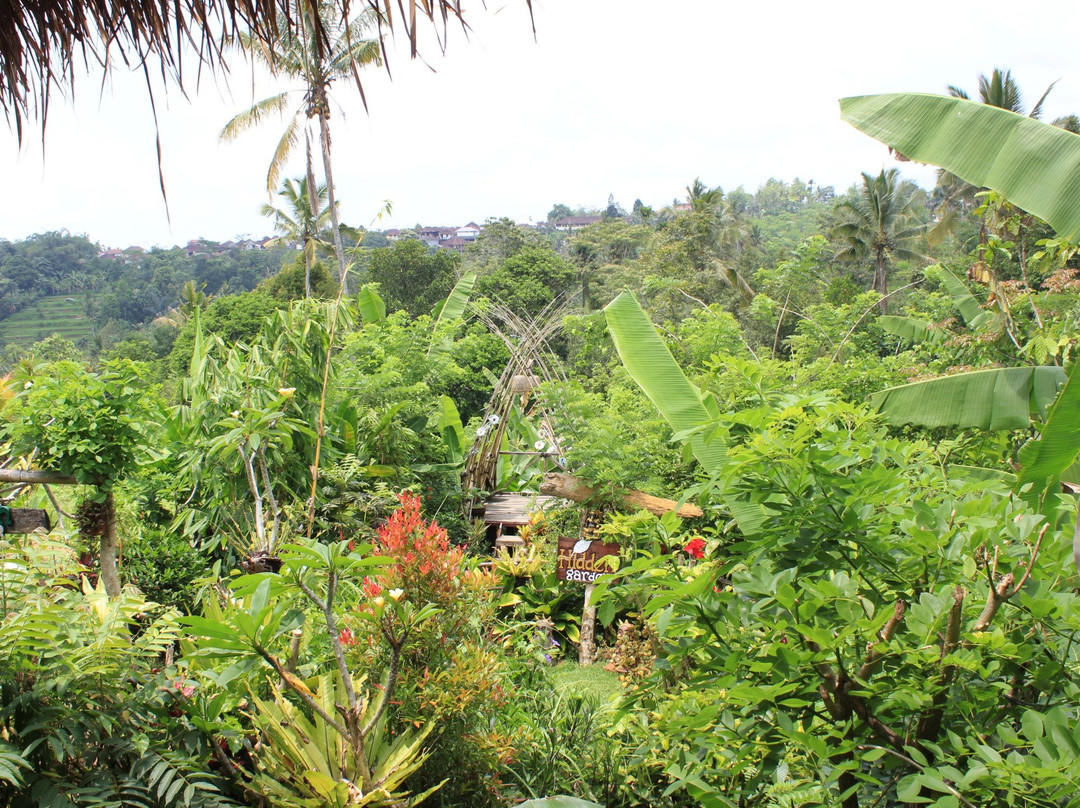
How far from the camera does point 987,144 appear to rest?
2.21m

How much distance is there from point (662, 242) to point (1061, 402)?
21639 millimetres

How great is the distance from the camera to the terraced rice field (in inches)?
1350

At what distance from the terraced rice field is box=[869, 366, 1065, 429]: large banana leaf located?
3796cm

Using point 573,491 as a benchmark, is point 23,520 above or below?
above

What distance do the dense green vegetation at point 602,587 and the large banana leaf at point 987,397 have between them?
13 millimetres

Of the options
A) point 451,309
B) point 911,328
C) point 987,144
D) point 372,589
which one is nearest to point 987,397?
point 987,144

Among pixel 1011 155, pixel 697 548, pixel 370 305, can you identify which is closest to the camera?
pixel 1011 155

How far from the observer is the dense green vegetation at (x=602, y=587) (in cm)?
161

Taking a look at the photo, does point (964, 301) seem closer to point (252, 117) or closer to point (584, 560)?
point (584, 560)

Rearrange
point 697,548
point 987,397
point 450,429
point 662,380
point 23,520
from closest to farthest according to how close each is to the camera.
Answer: point 23,520
point 987,397
point 697,548
point 662,380
point 450,429

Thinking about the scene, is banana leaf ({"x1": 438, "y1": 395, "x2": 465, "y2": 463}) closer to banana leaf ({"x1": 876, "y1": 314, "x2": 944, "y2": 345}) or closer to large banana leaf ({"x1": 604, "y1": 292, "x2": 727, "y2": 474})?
large banana leaf ({"x1": 604, "y1": 292, "x2": 727, "y2": 474})

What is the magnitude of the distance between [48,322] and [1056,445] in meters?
44.7

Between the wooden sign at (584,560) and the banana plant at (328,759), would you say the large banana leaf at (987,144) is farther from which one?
the wooden sign at (584,560)

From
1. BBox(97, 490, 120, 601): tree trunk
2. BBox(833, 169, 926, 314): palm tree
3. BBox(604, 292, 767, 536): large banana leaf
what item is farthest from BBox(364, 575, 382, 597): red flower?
BBox(833, 169, 926, 314): palm tree
